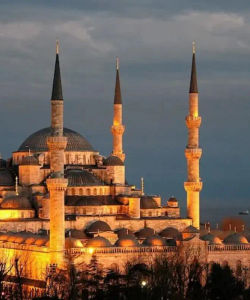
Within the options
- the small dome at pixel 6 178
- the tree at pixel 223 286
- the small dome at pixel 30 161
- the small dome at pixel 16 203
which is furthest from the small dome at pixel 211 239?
the small dome at pixel 6 178

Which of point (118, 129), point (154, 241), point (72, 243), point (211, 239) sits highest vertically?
point (118, 129)

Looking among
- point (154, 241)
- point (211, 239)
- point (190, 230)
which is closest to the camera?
point (154, 241)

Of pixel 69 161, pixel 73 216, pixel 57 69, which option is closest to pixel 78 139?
pixel 69 161

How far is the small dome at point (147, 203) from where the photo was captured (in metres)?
78.6

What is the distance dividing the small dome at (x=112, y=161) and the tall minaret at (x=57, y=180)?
414 inches

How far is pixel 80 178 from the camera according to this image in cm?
7738

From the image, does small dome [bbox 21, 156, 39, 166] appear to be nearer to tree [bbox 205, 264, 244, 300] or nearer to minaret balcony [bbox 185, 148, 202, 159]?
minaret balcony [bbox 185, 148, 202, 159]

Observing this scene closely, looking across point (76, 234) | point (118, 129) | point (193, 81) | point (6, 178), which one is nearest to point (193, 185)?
point (193, 81)

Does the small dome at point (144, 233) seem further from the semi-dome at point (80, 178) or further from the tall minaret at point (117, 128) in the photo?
the tall minaret at point (117, 128)

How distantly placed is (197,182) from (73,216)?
7189 millimetres

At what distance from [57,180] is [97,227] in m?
5.70

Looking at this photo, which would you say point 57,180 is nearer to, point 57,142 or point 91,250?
point 57,142

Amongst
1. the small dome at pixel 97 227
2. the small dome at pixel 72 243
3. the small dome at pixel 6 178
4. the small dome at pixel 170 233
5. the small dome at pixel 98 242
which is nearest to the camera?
the small dome at pixel 72 243

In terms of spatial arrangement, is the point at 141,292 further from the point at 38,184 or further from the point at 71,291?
the point at 38,184
